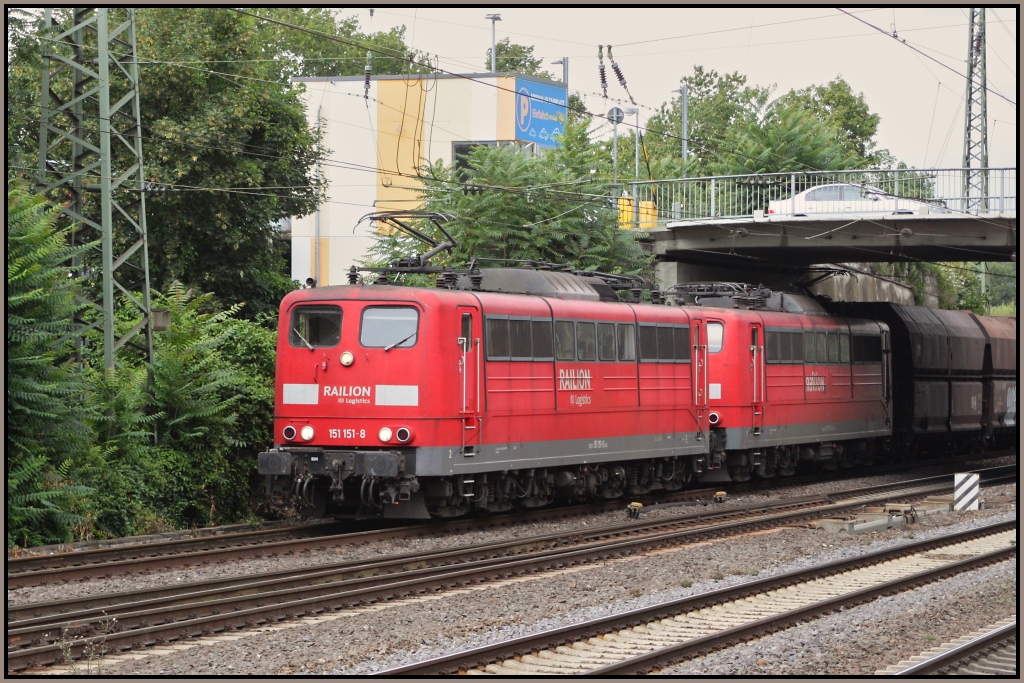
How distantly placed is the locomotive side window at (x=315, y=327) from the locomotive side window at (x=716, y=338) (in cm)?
895

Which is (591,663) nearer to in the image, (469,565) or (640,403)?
(469,565)

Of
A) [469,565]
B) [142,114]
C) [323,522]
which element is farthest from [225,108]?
[469,565]

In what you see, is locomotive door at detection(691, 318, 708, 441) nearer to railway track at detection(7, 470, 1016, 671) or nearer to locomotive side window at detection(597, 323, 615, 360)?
locomotive side window at detection(597, 323, 615, 360)

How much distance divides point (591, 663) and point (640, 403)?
422 inches

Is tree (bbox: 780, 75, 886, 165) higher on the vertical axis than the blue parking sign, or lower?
higher

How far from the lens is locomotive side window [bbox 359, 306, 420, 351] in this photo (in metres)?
15.9

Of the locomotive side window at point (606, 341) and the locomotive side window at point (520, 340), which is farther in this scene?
the locomotive side window at point (606, 341)

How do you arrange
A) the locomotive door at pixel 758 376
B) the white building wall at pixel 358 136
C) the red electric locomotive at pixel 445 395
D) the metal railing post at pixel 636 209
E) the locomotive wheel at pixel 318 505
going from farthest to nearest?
the white building wall at pixel 358 136 → the metal railing post at pixel 636 209 → the locomotive door at pixel 758 376 → the locomotive wheel at pixel 318 505 → the red electric locomotive at pixel 445 395

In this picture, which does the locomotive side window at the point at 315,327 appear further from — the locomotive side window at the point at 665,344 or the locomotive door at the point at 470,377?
the locomotive side window at the point at 665,344

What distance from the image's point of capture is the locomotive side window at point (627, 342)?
19.5 meters

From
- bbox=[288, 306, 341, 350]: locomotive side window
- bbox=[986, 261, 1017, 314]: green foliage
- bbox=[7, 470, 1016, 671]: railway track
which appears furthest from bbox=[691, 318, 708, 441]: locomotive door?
bbox=[986, 261, 1017, 314]: green foliage

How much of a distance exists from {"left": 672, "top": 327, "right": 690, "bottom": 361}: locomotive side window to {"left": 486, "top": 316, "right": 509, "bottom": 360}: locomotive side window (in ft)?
16.3

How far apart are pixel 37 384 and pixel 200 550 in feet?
8.78

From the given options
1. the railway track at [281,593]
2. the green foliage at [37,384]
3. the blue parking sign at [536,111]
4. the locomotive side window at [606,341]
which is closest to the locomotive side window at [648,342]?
the locomotive side window at [606,341]
